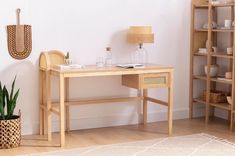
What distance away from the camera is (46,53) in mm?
4613

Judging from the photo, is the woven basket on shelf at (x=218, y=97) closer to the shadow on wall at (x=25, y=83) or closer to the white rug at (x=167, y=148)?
the white rug at (x=167, y=148)

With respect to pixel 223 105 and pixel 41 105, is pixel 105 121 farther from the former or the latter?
pixel 223 105

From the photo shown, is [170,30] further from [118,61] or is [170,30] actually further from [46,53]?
[46,53]

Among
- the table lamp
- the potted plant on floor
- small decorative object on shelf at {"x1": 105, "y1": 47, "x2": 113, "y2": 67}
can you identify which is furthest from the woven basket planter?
the table lamp

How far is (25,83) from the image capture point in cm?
488

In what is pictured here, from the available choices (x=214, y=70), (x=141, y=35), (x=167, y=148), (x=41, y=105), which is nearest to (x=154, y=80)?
(x=141, y=35)

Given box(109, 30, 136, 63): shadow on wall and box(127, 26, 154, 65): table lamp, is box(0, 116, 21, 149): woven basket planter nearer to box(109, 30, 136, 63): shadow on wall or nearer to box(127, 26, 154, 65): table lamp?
box(109, 30, 136, 63): shadow on wall

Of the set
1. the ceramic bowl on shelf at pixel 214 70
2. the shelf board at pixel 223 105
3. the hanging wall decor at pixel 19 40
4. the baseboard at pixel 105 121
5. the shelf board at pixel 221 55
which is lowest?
the baseboard at pixel 105 121

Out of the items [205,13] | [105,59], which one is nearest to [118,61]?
[105,59]

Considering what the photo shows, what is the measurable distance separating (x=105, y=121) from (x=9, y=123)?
1.34 m

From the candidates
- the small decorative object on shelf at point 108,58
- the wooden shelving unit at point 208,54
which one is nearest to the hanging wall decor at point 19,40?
the small decorative object on shelf at point 108,58

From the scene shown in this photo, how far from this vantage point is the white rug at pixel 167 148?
4184mm

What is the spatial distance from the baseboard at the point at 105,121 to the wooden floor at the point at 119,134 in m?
0.11

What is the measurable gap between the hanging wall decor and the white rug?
118 centimetres
